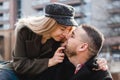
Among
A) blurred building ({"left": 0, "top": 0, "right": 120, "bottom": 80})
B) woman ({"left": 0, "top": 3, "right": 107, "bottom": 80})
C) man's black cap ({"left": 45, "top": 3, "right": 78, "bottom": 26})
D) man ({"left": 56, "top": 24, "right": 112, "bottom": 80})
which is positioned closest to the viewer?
man ({"left": 56, "top": 24, "right": 112, "bottom": 80})

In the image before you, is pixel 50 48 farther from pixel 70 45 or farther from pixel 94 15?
pixel 94 15

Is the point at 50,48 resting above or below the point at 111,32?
above

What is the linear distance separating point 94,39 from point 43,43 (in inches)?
15.1

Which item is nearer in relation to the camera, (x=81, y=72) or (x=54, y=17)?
(x=81, y=72)

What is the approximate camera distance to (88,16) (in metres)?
45.9

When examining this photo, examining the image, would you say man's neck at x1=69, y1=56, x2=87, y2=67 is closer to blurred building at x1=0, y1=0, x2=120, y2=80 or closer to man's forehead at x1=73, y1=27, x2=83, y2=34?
man's forehead at x1=73, y1=27, x2=83, y2=34

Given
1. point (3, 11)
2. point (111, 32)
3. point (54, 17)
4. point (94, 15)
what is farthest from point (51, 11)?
point (3, 11)

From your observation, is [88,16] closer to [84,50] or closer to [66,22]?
[66,22]

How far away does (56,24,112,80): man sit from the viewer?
10.6ft

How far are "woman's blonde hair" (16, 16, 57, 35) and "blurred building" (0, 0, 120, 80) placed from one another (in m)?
27.6

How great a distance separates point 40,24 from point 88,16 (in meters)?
42.6

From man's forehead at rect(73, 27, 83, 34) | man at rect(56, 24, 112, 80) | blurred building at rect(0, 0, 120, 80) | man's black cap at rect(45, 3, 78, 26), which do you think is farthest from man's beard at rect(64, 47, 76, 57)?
blurred building at rect(0, 0, 120, 80)

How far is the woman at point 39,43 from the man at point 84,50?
10 cm

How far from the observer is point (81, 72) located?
10.6 feet
